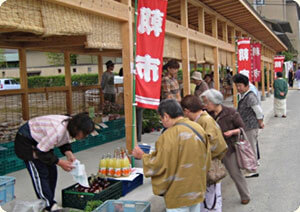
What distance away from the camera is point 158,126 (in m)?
10.2

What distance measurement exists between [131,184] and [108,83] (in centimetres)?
584

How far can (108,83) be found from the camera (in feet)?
34.1

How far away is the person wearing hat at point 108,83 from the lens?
33.6ft

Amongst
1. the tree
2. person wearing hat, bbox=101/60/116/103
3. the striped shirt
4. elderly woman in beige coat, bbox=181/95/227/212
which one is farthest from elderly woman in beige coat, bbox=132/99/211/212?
the tree

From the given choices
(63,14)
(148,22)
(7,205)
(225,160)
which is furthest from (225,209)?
(63,14)

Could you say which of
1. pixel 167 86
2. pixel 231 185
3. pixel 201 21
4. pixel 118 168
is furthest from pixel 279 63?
pixel 118 168

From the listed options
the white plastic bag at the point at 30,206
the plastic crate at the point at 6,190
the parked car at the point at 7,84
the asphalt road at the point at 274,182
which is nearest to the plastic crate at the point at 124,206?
the white plastic bag at the point at 30,206

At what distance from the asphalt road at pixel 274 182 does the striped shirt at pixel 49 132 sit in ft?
8.60

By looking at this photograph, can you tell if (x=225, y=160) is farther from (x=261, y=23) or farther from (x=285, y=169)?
(x=261, y=23)

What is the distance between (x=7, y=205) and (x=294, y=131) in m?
9.57

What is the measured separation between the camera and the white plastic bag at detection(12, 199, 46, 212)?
3691mm

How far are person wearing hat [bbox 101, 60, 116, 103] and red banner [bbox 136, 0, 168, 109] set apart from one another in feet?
15.3

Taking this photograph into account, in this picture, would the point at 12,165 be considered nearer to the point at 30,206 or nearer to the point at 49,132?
the point at 30,206

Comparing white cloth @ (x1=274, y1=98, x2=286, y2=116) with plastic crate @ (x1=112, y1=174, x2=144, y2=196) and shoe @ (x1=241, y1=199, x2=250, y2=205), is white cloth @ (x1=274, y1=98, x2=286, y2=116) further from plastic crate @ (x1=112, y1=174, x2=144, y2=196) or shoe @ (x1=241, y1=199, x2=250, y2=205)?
plastic crate @ (x1=112, y1=174, x2=144, y2=196)
